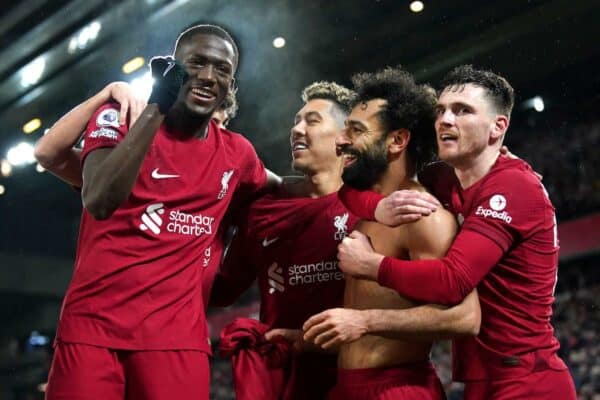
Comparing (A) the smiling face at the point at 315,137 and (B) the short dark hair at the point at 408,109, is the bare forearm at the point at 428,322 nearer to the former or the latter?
(B) the short dark hair at the point at 408,109

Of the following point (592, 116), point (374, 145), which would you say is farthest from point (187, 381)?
point (592, 116)

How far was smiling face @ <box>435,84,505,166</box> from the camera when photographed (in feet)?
8.11

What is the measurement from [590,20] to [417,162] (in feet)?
18.7

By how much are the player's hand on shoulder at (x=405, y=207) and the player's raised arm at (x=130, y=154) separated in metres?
0.67

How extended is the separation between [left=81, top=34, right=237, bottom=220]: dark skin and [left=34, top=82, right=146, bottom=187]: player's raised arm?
119 mm

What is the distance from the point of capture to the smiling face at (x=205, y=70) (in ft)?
8.20

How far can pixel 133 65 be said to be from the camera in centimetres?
892

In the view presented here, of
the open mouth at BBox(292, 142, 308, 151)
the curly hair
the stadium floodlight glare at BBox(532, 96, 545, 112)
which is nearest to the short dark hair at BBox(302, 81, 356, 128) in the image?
the curly hair

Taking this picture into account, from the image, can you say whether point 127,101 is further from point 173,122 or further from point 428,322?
point 428,322

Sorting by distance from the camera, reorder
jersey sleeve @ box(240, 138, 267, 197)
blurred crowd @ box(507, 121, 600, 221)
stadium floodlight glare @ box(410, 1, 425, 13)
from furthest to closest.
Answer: blurred crowd @ box(507, 121, 600, 221) → stadium floodlight glare @ box(410, 1, 425, 13) → jersey sleeve @ box(240, 138, 267, 197)

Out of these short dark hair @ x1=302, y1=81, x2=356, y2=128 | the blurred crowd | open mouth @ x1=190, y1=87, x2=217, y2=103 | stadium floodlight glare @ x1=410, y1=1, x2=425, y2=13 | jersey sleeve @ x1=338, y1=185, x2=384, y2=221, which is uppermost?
stadium floodlight glare @ x1=410, y1=1, x2=425, y2=13

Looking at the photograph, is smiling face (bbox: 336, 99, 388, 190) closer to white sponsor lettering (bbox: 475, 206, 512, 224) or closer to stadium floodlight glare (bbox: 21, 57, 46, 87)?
white sponsor lettering (bbox: 475, 206, 512, 224)

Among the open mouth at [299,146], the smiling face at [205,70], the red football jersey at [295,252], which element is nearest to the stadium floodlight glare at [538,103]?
the open mouth at [299,146]

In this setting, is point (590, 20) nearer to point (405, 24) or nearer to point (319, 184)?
point (405, 24)
